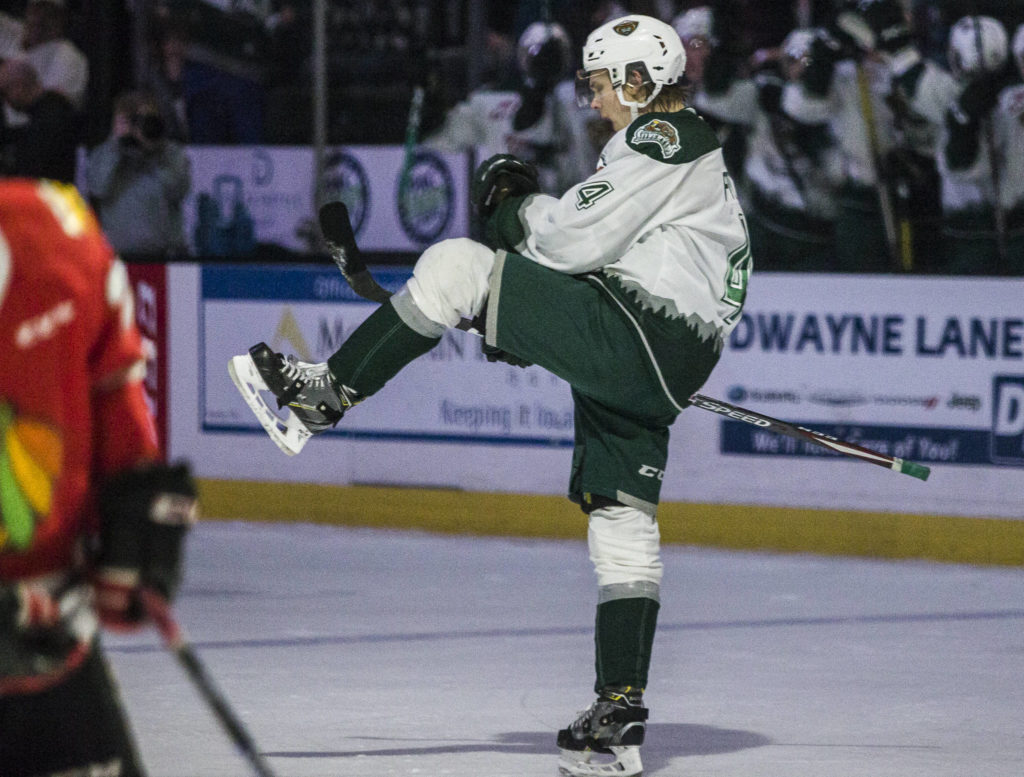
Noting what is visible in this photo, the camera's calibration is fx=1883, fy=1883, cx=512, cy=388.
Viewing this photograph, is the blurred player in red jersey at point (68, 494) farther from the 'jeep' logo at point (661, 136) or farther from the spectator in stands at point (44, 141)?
the spectator in stands at point (44, 141)

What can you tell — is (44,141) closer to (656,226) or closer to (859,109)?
(859,109)

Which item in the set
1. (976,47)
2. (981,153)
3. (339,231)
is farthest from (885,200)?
(339,231)

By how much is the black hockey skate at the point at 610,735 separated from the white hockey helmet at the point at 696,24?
13.8 feet

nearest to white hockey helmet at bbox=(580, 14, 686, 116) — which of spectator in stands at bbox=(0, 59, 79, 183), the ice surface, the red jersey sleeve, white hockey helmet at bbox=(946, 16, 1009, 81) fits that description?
the ice surface

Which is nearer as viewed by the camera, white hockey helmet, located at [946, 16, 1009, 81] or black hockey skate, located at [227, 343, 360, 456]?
black hockey skate, located at [227, 343, 360, 456]

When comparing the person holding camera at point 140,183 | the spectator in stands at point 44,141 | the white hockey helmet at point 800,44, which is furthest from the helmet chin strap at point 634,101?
the spectator in stands at point 44,141

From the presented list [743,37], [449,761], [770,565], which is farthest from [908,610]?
[743,37]

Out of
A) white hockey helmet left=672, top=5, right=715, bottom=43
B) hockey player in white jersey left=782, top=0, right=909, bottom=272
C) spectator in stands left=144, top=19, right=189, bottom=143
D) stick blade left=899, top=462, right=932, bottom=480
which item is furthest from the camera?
spectator in stands left=144, top=19, right=189, bottom=143

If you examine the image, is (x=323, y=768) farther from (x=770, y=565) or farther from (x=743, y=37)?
(x=743, y=37)

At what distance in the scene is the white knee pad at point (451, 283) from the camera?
365cm

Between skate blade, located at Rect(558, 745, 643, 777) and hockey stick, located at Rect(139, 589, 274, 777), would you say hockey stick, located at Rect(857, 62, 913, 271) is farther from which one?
hockey stick, located at Rect(139, 589, 274, 777)

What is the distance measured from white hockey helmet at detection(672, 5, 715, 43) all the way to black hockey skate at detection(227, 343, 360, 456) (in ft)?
13.3

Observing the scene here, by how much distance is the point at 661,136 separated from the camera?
12.0 feet

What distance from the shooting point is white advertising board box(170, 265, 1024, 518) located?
21.1ft
